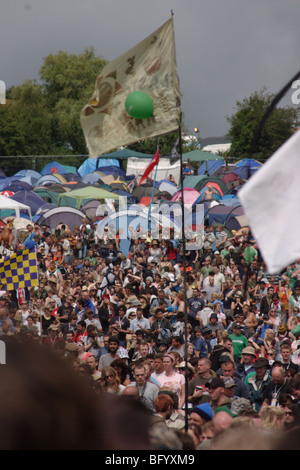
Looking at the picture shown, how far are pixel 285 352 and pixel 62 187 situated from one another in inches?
1034

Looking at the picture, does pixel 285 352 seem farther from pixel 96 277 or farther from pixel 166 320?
pixel 96 277

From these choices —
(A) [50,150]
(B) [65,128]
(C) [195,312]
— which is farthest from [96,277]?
(B) [65,128]

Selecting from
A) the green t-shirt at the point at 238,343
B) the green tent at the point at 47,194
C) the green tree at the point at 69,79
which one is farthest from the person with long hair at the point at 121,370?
the green tree at the point at 69,79

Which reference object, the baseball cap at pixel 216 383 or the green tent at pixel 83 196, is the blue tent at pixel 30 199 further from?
the baseball cap at pixel 216 383

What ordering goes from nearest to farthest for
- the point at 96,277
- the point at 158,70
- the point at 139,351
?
the point at 158,70, the point at 139,351, the point at 96,277

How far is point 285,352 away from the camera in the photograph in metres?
9.67

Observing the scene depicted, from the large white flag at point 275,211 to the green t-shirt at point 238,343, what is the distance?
29.2ft

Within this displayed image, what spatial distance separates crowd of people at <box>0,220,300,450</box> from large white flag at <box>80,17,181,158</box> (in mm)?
1211

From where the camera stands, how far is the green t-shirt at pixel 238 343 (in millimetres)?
11133

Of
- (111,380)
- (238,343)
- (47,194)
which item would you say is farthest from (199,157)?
(111,380)

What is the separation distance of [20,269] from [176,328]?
9.35 ft

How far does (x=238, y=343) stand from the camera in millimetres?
11297

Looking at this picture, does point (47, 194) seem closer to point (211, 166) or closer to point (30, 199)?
point (30, 199)
